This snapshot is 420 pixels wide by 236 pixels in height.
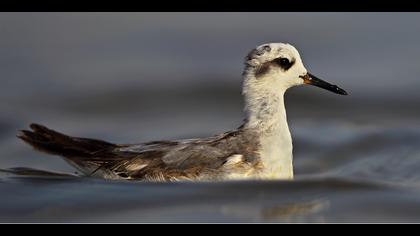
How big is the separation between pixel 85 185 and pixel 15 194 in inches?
30.0

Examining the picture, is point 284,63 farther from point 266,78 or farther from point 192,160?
point 192,160

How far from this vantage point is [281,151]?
47.0 feet

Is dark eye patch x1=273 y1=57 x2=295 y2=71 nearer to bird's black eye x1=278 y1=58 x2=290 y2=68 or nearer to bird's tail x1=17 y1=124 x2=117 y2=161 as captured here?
bird's black eye x1=278 y1=58 x2=290 y2=68

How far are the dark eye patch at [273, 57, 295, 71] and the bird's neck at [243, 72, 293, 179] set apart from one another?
28 centimetres

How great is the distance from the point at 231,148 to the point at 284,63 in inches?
46.8

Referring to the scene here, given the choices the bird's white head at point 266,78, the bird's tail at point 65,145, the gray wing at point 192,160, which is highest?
the bird's white head at point 266,78

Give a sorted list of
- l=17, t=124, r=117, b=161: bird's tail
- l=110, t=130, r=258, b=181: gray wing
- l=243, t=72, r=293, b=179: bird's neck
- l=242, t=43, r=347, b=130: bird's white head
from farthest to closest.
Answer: l=17, t=124, r=117, b=161: bird's tail
l=242, t=43, r=347, b=130: bird's white head
l=243, t=72, r=293, b=179: bird's neck
l=110, t=130, r=258, b=181: gray wing

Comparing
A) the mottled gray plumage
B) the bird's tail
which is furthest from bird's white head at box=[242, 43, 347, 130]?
the bird's tail

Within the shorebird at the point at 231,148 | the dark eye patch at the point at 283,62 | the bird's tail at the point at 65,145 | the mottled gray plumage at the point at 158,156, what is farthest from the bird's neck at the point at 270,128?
the bird's tail at the point at 65,145

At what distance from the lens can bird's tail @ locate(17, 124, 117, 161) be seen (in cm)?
1473

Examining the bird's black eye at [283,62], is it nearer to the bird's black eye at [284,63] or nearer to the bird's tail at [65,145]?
the bird's black eye at [284,63]

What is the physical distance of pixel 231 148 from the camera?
14.2 m

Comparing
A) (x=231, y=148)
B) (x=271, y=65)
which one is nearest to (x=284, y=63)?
(x=271, y=65)

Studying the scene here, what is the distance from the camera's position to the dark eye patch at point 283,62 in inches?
575
